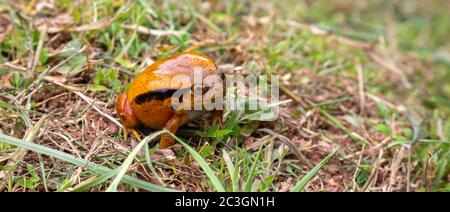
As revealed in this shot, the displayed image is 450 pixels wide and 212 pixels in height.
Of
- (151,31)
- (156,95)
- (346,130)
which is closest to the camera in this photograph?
(156,95)

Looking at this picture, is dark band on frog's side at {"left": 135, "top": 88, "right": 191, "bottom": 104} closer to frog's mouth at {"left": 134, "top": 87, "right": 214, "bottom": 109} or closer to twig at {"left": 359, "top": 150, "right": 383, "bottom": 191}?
frog's mouth at {"left": 134, "top": 87, "right": 214, "bottom": 109}

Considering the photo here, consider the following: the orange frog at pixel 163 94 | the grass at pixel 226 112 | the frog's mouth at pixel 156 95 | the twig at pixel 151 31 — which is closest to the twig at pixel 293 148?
the grass at pixel 226 112

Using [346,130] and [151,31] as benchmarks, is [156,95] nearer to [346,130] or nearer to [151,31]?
[151,31]

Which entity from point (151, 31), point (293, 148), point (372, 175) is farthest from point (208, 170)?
point (151, 31)

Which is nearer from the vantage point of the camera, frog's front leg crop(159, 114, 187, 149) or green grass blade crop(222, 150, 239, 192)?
green grass blade crop(222, 150, 239, 192)

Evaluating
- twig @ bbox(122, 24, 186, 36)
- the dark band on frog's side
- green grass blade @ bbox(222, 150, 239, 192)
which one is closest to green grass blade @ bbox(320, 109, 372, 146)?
green grass blade @ bbox(222, 150, 239, 192)
